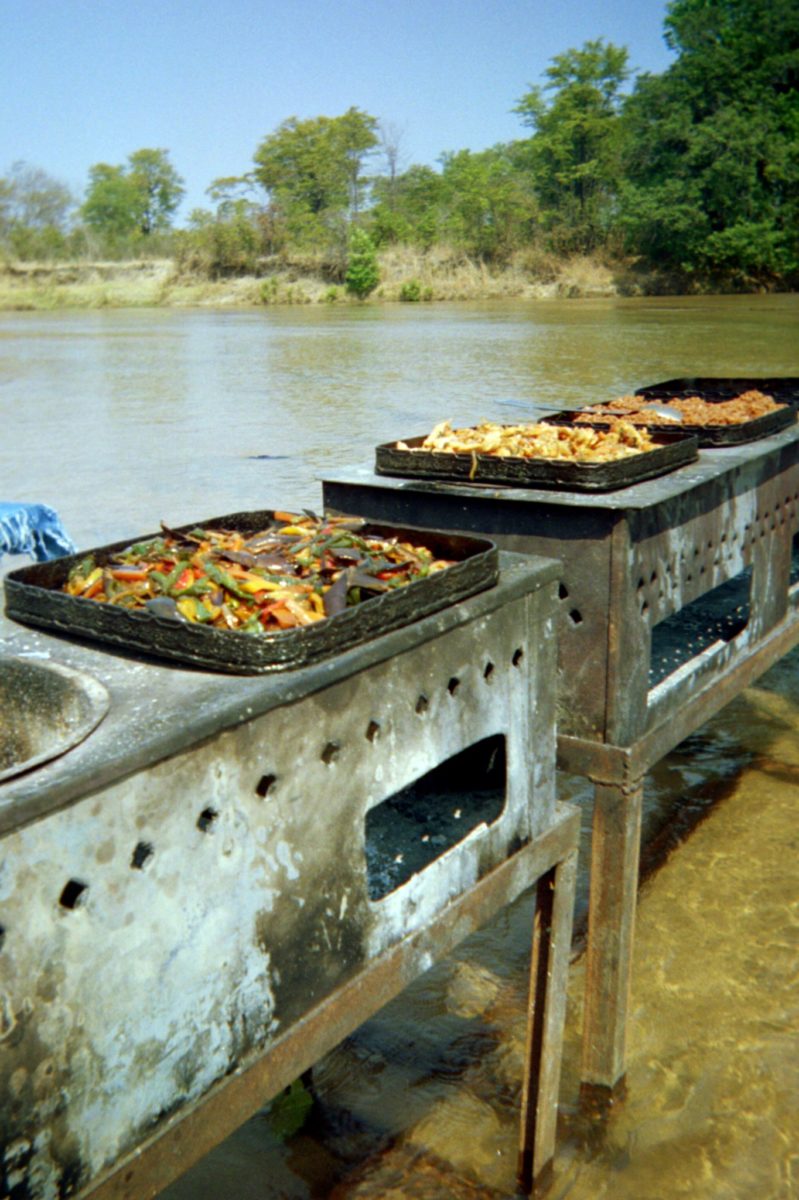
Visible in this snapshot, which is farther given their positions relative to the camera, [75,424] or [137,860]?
[75,424]

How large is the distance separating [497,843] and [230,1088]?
86cm

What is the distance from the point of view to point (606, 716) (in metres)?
3.29

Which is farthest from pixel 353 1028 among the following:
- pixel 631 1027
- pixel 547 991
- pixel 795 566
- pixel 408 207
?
pixel 408 207

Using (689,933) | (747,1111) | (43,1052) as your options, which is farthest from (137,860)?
(689,933)

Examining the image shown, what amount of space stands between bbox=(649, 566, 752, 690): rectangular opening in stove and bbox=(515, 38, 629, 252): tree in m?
51.1

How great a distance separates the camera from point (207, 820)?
185cm

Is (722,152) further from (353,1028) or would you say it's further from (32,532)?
(353,1028)

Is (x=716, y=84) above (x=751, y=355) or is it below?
above

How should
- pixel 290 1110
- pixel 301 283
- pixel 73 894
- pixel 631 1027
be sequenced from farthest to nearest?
pixel 301 283 < pixel 631 1027 < pixel 290 1110 < pixel 73 894

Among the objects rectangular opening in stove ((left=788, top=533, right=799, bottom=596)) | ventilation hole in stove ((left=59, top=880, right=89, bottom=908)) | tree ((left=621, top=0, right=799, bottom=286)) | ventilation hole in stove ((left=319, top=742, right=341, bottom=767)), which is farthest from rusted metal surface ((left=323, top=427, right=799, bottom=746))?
tree ((left=621, top=0, right=799, bottom=286))

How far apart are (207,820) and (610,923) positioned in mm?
1897

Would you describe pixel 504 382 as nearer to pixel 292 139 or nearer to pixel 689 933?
pixel 689 933

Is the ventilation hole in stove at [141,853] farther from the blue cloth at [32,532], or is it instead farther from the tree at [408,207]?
the tree at [408,207]

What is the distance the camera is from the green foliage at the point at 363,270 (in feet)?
157
